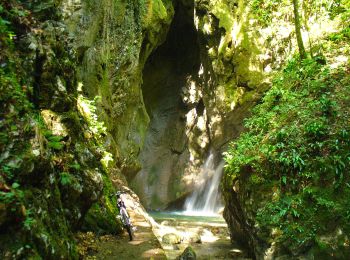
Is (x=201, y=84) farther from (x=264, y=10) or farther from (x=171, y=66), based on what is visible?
(x=264, y=10)

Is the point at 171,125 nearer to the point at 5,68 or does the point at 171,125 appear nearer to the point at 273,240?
the point at 273,240

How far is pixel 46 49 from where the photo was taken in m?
6.10

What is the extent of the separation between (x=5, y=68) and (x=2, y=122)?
1.01 meters

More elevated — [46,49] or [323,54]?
[323,54]

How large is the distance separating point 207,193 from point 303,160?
15.5 meters

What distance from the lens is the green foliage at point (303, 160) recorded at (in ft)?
26.1

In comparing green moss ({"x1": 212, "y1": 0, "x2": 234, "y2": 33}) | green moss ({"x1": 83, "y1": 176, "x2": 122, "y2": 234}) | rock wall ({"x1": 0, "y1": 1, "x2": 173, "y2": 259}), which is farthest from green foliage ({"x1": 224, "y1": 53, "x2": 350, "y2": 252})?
green moss ({"x1": 212, "y1": 0, "x2": 234, "y2": 33})

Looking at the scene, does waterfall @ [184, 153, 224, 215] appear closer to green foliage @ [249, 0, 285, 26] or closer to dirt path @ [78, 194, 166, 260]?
green foliage @ [249, 0, 285, 26]

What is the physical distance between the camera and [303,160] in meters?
8.76

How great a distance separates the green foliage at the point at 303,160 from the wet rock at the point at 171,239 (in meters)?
2.94

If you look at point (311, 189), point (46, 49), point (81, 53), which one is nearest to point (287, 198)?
point (311, 189)

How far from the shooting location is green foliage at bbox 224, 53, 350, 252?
795cm

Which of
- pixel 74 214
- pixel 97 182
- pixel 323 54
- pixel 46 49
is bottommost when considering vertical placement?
pixel 74 214

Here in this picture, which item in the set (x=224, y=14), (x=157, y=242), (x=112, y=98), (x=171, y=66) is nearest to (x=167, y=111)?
(x=171, y=66)
